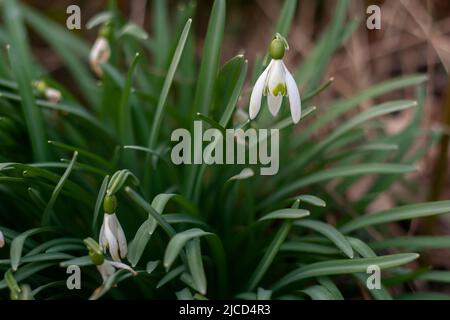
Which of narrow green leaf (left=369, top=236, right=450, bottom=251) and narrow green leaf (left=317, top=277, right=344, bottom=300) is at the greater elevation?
narrow green leaf (left=369, top=236, right=450, bottom=251)

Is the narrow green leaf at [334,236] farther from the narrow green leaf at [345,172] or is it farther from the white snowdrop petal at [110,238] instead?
the white snowdrop petal at [110,238]

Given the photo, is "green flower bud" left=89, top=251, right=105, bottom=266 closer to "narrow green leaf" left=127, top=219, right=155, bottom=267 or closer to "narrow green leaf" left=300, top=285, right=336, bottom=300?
"narrow green leaf" left=127, top=219, right=155, bottom=267

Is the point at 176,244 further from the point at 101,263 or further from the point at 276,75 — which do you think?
the point at 276,75

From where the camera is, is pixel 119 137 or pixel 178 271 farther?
pixel 119 137

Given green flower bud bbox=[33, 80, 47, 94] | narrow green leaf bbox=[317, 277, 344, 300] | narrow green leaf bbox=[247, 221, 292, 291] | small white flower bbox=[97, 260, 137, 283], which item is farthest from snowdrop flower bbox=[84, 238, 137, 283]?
green flower bud bbox=[33, 80, 47, 94]

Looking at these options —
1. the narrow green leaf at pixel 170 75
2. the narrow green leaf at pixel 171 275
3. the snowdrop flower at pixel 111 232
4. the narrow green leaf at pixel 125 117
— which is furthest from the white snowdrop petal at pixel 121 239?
the narrow green leaf at pixel 125 117
